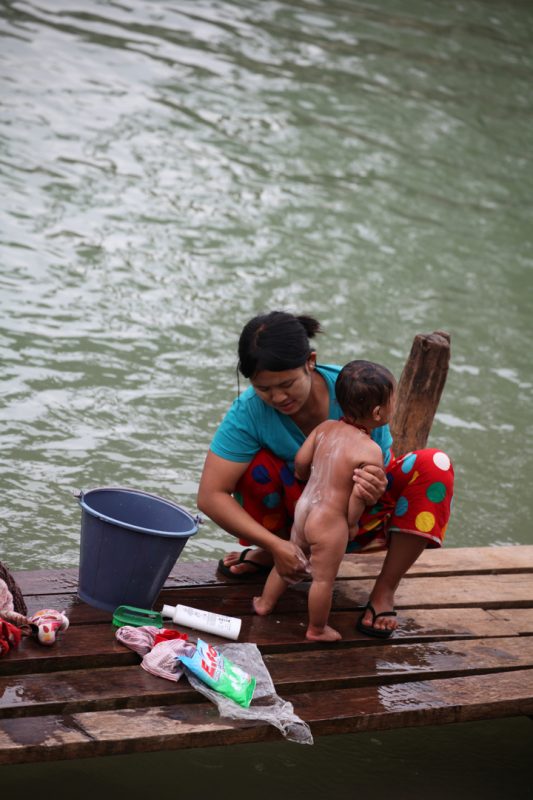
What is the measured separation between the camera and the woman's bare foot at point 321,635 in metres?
3.39

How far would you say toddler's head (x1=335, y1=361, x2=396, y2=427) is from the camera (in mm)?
3287

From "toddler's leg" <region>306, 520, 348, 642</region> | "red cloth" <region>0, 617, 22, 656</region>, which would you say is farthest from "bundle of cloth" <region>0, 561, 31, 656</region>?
"toddler's leg" <region>306, 520, 348, 642</region>

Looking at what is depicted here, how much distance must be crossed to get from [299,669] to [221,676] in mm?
306

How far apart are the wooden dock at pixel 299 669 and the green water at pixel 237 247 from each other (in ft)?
1.64

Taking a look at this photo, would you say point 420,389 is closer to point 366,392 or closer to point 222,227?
point 366,392

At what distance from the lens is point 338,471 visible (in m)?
3.31

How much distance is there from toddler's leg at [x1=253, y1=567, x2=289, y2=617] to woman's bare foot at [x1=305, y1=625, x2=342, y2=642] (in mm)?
153

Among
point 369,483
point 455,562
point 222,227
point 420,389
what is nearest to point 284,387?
point 369,483

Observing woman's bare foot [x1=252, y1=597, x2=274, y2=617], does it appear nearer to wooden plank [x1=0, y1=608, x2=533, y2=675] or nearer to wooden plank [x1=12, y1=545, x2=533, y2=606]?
wooden plank [x1=0, y1=608, x2=533, y2=675]

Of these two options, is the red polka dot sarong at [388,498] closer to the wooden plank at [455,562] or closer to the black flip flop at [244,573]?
the black flip flop at [244,573]

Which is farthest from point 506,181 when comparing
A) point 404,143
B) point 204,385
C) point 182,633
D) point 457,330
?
point 182,633

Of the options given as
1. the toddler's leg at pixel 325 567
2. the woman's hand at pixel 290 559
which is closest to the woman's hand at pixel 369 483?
the toddler's leg at pixel 325 567

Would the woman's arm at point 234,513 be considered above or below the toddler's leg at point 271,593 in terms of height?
above

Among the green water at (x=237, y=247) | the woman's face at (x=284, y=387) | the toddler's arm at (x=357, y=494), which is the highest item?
the woman's face at (x=284, y=387)
